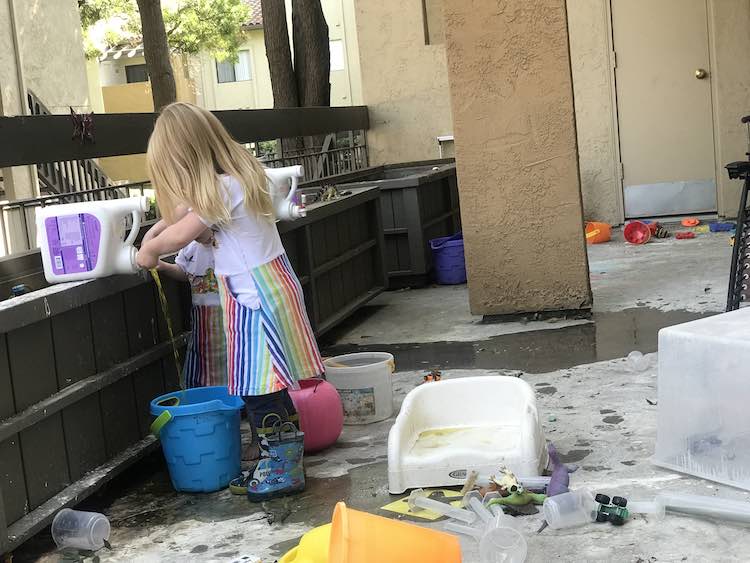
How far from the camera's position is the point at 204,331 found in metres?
4.86

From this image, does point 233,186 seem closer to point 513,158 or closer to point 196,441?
point 196,441

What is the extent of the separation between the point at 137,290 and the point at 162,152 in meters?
0.74

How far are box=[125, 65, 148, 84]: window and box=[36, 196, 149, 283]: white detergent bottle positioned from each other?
3843cm

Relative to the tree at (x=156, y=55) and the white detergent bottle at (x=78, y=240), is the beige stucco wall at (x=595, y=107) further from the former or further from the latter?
the white detergent bottle at (x=78, y=240)

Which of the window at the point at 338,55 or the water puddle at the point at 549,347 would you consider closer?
the water puddle at the point at 549,347

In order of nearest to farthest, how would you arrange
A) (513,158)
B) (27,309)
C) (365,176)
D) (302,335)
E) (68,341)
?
1. (27,309)
2. (68,341)
3. (302,335)
4. (513,158)
5. (365,176)

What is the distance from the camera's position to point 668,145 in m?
11.5

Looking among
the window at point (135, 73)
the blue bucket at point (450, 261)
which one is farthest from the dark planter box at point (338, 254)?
the window at point (135, 73)

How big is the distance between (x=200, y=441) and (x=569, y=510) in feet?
5.15

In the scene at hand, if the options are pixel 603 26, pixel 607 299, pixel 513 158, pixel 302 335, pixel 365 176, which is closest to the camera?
pixel 302 335

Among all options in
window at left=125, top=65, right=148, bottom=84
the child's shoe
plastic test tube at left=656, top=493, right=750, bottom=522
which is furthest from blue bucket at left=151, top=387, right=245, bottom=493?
window at left=125, top=65, right=148, bottom=84

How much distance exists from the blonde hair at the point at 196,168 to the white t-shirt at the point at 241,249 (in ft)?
0.14

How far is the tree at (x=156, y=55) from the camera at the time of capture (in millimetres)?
12141

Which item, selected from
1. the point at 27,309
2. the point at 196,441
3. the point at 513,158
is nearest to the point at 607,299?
the point at 513,158
